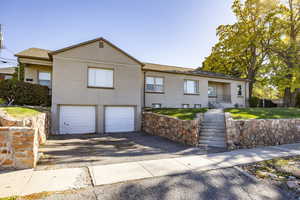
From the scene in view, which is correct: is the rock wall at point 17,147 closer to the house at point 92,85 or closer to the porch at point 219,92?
the house at point 92,85

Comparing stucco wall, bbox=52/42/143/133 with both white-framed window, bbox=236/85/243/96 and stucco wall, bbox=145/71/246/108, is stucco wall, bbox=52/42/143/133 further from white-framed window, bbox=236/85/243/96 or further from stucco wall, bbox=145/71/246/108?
white-framed window, bbox=236/85/243/96

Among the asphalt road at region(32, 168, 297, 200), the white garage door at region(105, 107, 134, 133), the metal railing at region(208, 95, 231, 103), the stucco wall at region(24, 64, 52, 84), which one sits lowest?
the asphalt road at region(32, 168, 297, 200)

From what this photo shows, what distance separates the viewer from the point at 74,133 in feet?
35.5

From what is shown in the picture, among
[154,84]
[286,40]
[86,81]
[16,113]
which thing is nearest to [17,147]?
[16,113]

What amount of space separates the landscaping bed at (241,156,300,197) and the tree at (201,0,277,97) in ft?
60.1

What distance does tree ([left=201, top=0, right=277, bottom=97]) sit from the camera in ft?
68.3

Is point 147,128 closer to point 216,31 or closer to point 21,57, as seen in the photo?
point 21,57

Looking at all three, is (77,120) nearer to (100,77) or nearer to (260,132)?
(100,77)

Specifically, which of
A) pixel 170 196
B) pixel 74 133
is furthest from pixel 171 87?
pixel 170 196

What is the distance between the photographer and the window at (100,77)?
37.8ft

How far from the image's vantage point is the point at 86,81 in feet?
37.1

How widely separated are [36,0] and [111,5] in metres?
4.53

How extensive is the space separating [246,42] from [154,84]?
15237 mm

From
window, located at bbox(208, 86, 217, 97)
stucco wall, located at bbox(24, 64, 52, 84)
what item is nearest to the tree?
window, located at bbox(208, 86, 217, 97)
